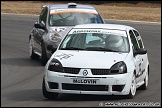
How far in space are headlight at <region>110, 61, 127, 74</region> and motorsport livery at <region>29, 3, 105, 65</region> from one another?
6048 millimetres

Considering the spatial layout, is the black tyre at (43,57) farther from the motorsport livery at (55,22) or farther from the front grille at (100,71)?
the front grille at (100,71)

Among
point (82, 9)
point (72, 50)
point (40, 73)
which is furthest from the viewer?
point (82, 9)

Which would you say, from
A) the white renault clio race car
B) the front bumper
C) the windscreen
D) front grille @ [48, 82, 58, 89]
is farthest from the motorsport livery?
the front bumper

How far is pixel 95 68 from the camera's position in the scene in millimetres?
11664

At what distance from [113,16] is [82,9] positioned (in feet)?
62.4

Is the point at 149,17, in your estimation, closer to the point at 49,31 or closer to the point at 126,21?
the point at 126,21

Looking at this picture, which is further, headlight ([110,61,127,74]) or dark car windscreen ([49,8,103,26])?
dark car windscreen ([49,8,103,26])

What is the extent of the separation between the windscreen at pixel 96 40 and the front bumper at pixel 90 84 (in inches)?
44.5

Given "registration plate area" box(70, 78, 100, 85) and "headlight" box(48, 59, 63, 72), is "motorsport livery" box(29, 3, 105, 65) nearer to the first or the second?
"headlight" box(48, 59, 63, 72)

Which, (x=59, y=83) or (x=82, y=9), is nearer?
(x=59, y=83)

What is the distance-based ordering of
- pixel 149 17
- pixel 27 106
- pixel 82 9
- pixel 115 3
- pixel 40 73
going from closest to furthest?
pixel 27 106
pixel 40 73
pixel 82 9
pixel 149 17
pixel 115 3

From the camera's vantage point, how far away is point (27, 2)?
55062 millimetres

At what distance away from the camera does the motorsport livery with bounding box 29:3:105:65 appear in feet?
59.1

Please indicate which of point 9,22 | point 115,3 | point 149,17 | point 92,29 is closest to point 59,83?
point 92,29
